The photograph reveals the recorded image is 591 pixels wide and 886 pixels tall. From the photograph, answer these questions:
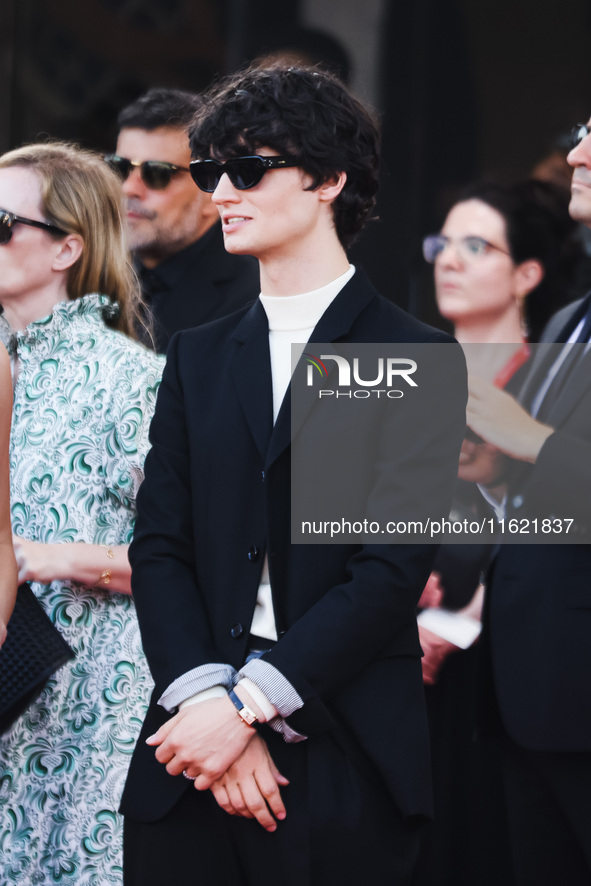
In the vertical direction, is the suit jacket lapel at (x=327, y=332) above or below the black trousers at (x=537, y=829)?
above

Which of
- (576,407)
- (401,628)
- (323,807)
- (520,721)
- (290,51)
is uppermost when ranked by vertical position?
(290,51)

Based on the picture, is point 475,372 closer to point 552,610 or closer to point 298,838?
point 552,610

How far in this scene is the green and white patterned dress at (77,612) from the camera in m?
2.70

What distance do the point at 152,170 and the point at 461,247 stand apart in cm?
102

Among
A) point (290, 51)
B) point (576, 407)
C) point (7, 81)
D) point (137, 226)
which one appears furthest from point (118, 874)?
point (7, 81)

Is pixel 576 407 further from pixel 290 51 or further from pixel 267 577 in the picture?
pixel 290 51

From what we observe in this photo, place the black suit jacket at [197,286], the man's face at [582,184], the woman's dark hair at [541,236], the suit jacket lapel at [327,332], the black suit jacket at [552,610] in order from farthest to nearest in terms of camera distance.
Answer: the black suit jacket at [197,286] → the woman's dark hair at [541,236] → the man's face at [582,184] → the black suit jacket at [552,610] → the suit jacket lapel at [327,332]

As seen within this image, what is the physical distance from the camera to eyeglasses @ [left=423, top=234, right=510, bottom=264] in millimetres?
3432

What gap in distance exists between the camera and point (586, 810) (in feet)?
8.37

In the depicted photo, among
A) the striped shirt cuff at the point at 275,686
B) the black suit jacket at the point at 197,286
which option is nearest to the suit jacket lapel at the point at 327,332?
the striped shirt cuff at the point at 275,686

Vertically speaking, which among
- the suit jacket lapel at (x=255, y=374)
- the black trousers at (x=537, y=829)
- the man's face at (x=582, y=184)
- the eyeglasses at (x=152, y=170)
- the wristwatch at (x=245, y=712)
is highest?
the man's face at (x=582, y=184)

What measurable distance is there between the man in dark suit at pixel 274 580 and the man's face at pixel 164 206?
130cm

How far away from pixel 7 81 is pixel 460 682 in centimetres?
275

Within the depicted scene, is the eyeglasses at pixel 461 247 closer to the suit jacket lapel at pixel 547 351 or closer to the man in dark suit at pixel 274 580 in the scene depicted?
the suit jacket lapel at pixel 547 351
